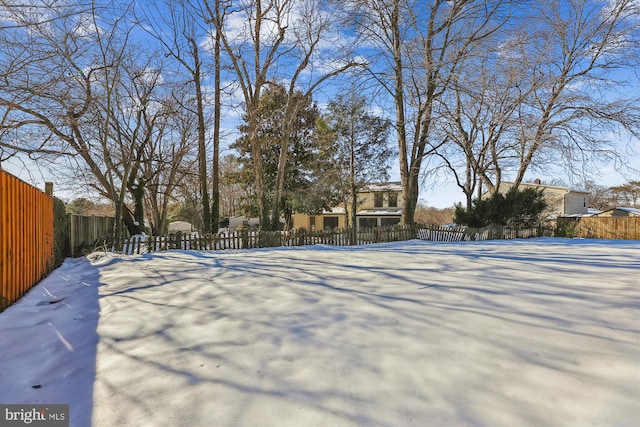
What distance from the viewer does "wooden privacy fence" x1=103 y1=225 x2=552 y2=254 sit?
423 inches

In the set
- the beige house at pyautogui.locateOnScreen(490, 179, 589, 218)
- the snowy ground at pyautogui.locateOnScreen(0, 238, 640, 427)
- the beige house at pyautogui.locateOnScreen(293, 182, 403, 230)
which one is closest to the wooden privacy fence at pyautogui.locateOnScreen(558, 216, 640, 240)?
the beige house at pyautogui.locateOnScreen(490, 179, 589, 218)

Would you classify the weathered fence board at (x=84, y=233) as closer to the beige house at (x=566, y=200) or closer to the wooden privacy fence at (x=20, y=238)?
the wooden privacy fence at (x=20, y=238)

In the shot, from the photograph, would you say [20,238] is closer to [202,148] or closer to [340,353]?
[340,353]

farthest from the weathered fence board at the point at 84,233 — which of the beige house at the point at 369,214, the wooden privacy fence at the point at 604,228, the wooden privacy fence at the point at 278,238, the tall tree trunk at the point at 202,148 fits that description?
the wooden privacy fence at the point at 604,228

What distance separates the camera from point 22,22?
16.1ft

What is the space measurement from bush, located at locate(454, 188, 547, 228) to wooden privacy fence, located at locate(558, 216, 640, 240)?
2.30 metres

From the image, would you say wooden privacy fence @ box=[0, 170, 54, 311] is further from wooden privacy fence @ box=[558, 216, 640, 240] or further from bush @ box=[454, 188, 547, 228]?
wooden privacy fence @ box=[558, 216, 640, 240]

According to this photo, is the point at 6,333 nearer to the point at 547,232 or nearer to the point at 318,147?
the point at 318,147

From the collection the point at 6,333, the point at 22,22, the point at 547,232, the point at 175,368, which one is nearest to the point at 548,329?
the point at 175,368

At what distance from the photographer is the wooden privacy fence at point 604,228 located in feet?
64.0

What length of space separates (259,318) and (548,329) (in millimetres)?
2556

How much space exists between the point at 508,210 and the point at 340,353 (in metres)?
19.4

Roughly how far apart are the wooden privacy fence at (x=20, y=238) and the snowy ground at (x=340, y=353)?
37 centimetres

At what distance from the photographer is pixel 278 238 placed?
1243 centimetres
